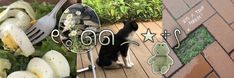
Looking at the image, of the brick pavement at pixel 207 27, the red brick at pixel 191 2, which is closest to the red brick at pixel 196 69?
the brick pavement at pixel 207 27

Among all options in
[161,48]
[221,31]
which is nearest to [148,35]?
[161,48]

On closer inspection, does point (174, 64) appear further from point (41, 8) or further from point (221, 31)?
point (41, 8)

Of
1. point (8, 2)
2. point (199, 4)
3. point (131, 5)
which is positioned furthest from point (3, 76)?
point (199, 4)

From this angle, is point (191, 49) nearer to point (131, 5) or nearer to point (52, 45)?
point (131, 5)

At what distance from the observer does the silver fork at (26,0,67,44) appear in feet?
2.35

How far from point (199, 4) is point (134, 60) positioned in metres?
0.17

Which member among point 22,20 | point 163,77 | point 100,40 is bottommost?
point 163,77

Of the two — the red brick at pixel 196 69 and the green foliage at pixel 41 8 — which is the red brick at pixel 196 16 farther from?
the green foliage at pixel 41 8

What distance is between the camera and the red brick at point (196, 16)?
0.71m

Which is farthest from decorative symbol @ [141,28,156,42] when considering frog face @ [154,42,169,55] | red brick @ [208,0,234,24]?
red brick @ [208,0,234,24]

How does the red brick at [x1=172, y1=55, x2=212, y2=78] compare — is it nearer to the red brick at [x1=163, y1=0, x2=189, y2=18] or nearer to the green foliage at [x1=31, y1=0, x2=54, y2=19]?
the red brick at [x1=163, y1=0, x2=189, y2=18]

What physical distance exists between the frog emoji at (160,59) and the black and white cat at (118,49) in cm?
4

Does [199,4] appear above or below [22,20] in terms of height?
below

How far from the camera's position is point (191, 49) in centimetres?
73
